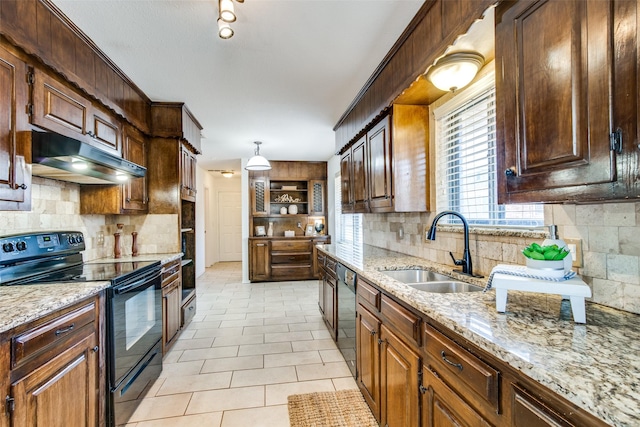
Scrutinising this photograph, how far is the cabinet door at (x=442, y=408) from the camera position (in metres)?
1.01

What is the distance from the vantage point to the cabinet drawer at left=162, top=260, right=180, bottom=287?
2919 mm

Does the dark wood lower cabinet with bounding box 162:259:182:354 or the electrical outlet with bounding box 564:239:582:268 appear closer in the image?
the electrical outlet with bounding box 564:239:582:268

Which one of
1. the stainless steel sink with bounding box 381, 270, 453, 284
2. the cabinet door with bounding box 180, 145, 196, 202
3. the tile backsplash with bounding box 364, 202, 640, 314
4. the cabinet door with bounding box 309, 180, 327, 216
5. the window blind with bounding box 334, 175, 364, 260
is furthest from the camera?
the cabinet door with bounding box 309, 180, 327, 216

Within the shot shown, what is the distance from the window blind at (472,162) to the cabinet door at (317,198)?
4196 millimetres

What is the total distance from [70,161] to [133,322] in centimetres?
115

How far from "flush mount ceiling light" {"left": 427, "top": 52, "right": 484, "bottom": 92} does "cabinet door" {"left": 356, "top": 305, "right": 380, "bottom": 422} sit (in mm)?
1518

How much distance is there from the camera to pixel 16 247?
1.95 m

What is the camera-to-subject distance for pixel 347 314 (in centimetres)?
259

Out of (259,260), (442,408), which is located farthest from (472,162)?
(259,260)

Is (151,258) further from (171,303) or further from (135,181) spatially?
(135,181)

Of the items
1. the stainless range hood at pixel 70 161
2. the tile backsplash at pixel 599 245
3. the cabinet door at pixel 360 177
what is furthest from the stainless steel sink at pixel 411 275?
the stainless range hood at pixel 70 161

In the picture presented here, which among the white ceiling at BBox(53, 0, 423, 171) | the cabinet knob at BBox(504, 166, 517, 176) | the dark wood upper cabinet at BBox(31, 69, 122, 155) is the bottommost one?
the cabinet knob at BBox(504, 166, 517, 176)

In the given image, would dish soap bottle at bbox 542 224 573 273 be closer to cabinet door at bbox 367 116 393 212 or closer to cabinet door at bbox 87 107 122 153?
cabinet door at bbox 367 116 393 212

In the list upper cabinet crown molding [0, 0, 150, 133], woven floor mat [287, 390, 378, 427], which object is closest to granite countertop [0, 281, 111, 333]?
upper cabinet crown molding [0, 0, 150, 133]
